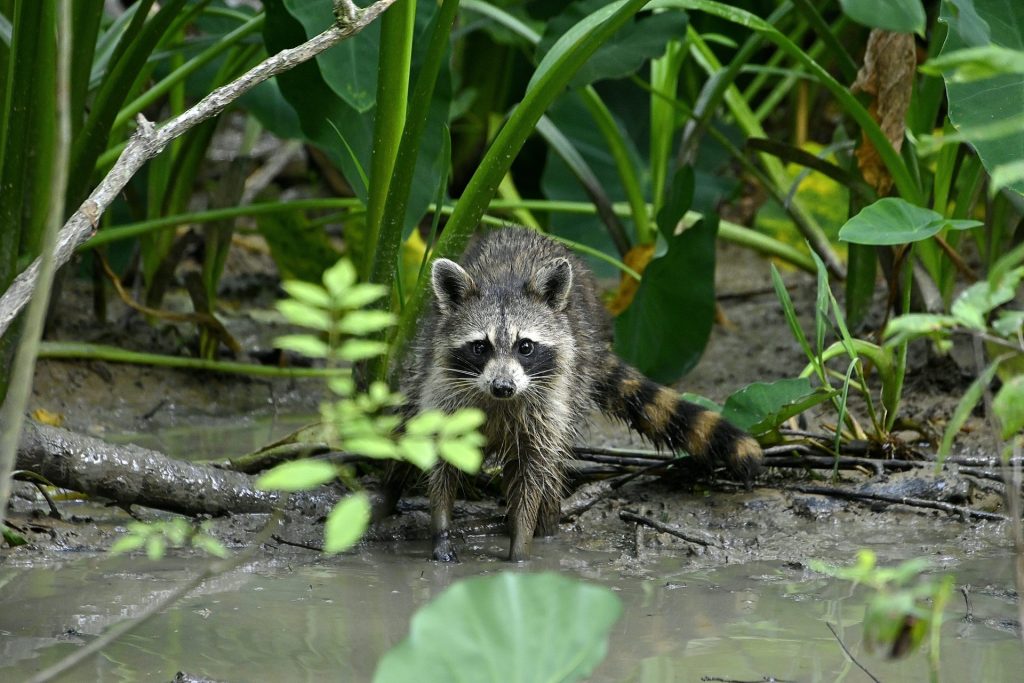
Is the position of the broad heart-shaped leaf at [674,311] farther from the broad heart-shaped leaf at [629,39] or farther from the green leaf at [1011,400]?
the green leaf at [1011,400]

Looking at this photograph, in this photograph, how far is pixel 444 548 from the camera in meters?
4.09

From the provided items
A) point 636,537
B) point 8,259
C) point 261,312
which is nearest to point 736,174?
point 261,312

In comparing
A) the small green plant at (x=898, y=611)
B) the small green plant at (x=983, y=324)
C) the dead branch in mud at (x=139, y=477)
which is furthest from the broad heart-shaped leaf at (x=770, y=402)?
the small green plant at (x=898, y=611)

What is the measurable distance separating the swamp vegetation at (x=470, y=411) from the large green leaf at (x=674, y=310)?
1cm

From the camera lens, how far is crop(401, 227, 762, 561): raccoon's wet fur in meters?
4.23

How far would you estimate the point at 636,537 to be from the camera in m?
4.13

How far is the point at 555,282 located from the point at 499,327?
32 cm

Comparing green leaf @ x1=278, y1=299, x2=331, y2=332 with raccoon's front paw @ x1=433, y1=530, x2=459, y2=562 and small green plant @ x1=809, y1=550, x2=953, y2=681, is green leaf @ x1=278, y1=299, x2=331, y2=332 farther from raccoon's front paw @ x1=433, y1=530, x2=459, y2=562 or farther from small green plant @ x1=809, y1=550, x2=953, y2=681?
raccoon's front paw @ x1=433, y1=530, x2=459, y2=562

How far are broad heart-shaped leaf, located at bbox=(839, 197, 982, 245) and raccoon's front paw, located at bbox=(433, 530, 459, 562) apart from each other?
1.64 meters

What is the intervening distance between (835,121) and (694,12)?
2.45m

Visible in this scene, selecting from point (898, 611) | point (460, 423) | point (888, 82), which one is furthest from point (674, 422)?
point (460, 423)

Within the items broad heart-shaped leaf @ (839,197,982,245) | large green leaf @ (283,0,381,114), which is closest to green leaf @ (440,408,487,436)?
broad heart-shaped leaf @ (839,197,982,245)

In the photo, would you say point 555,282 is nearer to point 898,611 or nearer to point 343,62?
point 343,62

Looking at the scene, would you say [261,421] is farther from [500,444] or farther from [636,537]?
[636,537]
